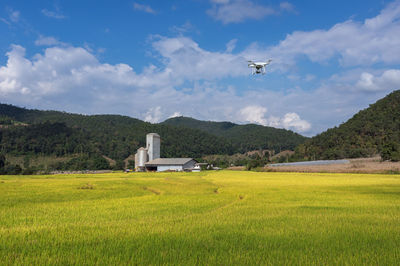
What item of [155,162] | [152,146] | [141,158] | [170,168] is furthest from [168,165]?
[152,146]

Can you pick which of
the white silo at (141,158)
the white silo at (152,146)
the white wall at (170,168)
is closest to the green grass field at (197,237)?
the white wall at (170,168)

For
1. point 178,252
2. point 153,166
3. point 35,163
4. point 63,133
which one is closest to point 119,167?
point 153,166

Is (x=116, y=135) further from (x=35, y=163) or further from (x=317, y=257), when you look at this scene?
(x=317, y=257)

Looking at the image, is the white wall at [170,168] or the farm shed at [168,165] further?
the farm shed at [168,165]

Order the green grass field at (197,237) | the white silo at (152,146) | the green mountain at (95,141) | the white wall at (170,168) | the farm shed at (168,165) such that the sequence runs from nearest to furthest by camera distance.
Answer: the green grass field at (197,237) < the white wall at (170,168) < the farm shed at (168,165) < the white silo at (152,146) < the green mountain at (95,141)

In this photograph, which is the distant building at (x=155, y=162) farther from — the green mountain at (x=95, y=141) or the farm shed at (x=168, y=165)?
the green mountain at (x=95, y=141)

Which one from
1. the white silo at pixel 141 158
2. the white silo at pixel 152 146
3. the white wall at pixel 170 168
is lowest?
the white wall at pixel 170 168

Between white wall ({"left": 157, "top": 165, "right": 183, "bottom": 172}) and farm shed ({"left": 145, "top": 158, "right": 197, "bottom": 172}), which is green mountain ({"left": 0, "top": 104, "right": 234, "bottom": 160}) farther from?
white wall ({"left": 157, "top": 165, "right": 183, "bottom": 172})
